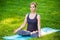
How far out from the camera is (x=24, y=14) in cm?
264

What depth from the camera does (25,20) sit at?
8.59 ft

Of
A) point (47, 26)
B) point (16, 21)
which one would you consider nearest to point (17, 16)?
point (16, 21)

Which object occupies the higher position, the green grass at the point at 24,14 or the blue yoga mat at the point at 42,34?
the green grass at the point at 24,14

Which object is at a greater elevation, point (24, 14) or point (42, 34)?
point (24, 14)

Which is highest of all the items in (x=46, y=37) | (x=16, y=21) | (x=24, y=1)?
(x=24, y=1)

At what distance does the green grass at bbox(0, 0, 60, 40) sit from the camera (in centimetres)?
262

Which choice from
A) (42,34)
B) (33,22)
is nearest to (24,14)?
(33,22)

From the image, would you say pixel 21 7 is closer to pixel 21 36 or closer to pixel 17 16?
pixel 17 16

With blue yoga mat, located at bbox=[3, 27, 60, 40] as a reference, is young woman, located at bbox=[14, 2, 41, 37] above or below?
above

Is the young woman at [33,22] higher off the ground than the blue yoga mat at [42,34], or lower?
higher

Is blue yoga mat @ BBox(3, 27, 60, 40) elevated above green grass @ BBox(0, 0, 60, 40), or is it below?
below

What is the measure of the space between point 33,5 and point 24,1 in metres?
0.12

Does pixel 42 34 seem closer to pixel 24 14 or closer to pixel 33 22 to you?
pixel 33 22

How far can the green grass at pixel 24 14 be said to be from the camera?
262 cm
